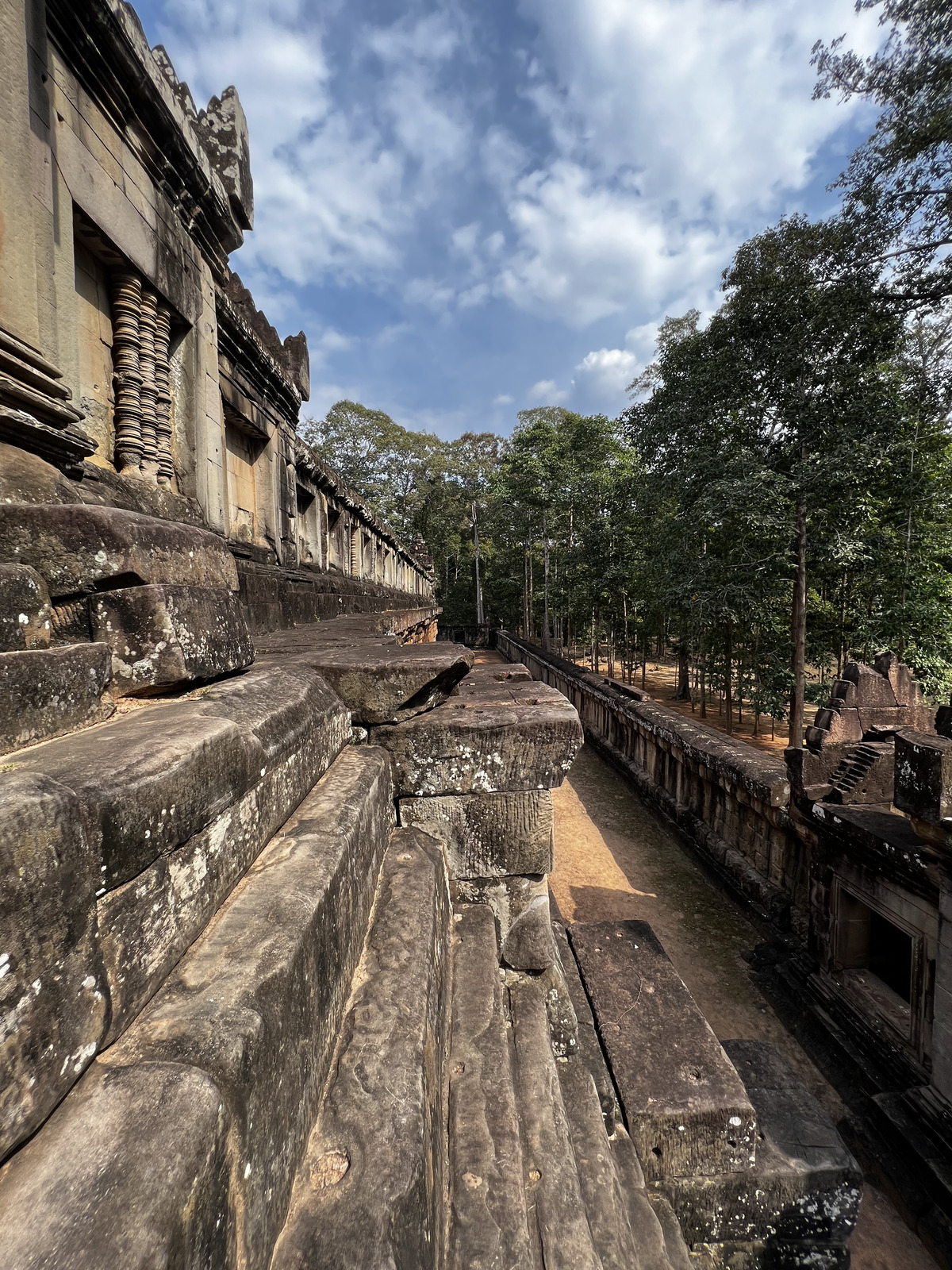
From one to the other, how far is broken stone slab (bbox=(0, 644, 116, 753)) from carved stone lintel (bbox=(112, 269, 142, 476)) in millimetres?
2305

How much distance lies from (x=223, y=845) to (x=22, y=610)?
69 cm

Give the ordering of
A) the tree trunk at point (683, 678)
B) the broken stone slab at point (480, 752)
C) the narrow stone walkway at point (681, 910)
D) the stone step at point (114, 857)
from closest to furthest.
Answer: the stone step at point (114, 857) < the broken stone slab at point (480, 752) < the narrow stone walkway at point (681, 910) < the tree trunk at point (683, 678)

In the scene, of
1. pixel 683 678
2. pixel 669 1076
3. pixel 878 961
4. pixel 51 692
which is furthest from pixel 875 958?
pixel 683 678

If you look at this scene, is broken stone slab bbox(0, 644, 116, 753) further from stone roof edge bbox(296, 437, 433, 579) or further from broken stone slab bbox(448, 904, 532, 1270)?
stone roof edge bbox(296, 437, 433, 579)

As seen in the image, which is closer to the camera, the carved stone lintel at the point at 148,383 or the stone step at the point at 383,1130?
the stone step at the point at 383,1130

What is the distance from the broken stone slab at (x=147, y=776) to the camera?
2.46ft

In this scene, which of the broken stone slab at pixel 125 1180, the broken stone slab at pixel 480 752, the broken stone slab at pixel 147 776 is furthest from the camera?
the broken stone slab at pixel 480 752

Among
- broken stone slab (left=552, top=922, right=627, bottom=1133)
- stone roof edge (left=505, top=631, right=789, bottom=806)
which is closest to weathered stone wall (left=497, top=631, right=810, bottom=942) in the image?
stone roof edge (left=505, top=631, right=789, bottom=806)

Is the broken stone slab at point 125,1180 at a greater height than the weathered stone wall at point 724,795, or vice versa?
the broken stone slab at point 125,1180

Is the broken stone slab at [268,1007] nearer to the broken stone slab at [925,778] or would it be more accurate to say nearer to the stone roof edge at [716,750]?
the broken stone slab at [925,778]

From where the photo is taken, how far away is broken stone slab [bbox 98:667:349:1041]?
76 centimetres

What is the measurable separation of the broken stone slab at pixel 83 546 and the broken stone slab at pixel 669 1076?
90.1 inches

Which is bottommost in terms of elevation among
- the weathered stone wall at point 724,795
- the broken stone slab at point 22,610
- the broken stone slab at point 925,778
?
the weathered stone wall at point 724,795

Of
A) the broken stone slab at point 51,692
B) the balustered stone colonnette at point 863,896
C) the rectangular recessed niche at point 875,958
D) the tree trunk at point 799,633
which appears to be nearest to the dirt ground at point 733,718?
the tree trunk at point 799,633
